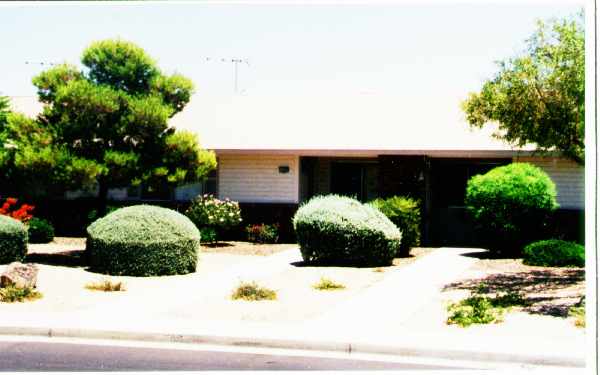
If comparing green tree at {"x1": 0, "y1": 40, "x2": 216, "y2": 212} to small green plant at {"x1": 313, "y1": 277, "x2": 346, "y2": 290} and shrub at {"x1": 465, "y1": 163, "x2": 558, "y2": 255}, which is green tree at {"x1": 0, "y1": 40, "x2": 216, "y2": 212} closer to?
small green plant at {"x1": 313, "y1": 277, "x2": 346, "y2": 290}

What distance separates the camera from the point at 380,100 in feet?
86.8

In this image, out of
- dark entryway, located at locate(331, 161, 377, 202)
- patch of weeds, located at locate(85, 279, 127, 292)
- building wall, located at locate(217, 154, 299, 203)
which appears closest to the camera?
patch of weeds, located at locate(85, 279, 127, 292)

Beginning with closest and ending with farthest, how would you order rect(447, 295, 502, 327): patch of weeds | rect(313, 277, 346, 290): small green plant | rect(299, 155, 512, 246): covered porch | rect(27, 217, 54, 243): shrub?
rect(447, 295, 502, 327): patch of weeds, rect(313, 277, 346, 290): small green plant, rect(27, 217, 54, 243): shrub, rect(299, 155, 512, 246): covered porch

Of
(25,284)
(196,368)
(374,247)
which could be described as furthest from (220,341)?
(374,247)

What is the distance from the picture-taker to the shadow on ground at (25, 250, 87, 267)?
686 inches

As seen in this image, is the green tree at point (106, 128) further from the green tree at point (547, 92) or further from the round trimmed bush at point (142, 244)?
the green tree at point (547, 92)

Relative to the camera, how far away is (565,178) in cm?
2191

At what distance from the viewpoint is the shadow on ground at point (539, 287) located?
1174 cm

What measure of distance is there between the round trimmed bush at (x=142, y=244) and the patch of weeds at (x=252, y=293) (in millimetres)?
3195

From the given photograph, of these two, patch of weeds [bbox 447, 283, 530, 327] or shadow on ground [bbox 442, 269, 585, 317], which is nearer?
patch of weeds [bbox 447, 283, 530, 327]

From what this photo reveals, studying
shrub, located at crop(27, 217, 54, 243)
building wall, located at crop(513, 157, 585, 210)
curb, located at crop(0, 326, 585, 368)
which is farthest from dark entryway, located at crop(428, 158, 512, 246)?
curb, located at crop(0, 326, 585, 368)

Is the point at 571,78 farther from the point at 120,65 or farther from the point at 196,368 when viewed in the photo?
the point at 120,65

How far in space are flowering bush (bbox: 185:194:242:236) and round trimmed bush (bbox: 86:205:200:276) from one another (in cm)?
575

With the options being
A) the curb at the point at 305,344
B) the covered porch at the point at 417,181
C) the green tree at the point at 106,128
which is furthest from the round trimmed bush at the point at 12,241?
the covered porch at the point at 417,181
